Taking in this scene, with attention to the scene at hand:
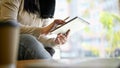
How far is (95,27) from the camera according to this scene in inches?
124

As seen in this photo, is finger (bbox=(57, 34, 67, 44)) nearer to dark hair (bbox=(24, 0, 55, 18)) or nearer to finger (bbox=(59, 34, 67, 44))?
finger (bbox=(59, 34, 67, 44))

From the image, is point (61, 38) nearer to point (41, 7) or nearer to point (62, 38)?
point (62, 38)

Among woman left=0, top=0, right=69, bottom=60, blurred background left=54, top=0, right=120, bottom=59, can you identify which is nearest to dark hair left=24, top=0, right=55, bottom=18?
woman left=0, top=0, right=69, bottom=60

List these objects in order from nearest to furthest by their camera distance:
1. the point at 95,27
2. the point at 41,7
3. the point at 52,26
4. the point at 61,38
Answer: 1. the point at 52,26
2. the point at 61,38
3. the point at 41,7
4. the point at 95,27

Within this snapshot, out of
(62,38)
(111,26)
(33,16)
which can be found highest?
(111,26)

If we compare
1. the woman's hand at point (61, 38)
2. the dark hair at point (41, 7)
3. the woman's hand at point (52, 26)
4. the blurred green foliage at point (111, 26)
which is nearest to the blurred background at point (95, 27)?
the blurred green foliage at point (111, 26)

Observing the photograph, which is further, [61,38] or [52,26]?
[61,38]

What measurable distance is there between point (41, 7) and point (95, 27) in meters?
1.64

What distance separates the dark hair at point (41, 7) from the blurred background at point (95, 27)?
4.34 ft

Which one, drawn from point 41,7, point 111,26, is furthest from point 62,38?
point 111,26

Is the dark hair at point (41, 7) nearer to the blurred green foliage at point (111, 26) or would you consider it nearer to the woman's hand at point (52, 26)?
the woman's hand at point (52, 26)

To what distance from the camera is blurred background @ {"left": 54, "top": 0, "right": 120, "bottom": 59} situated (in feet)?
9.80

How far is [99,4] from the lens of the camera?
314cm

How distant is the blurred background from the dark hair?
52.1 inches
